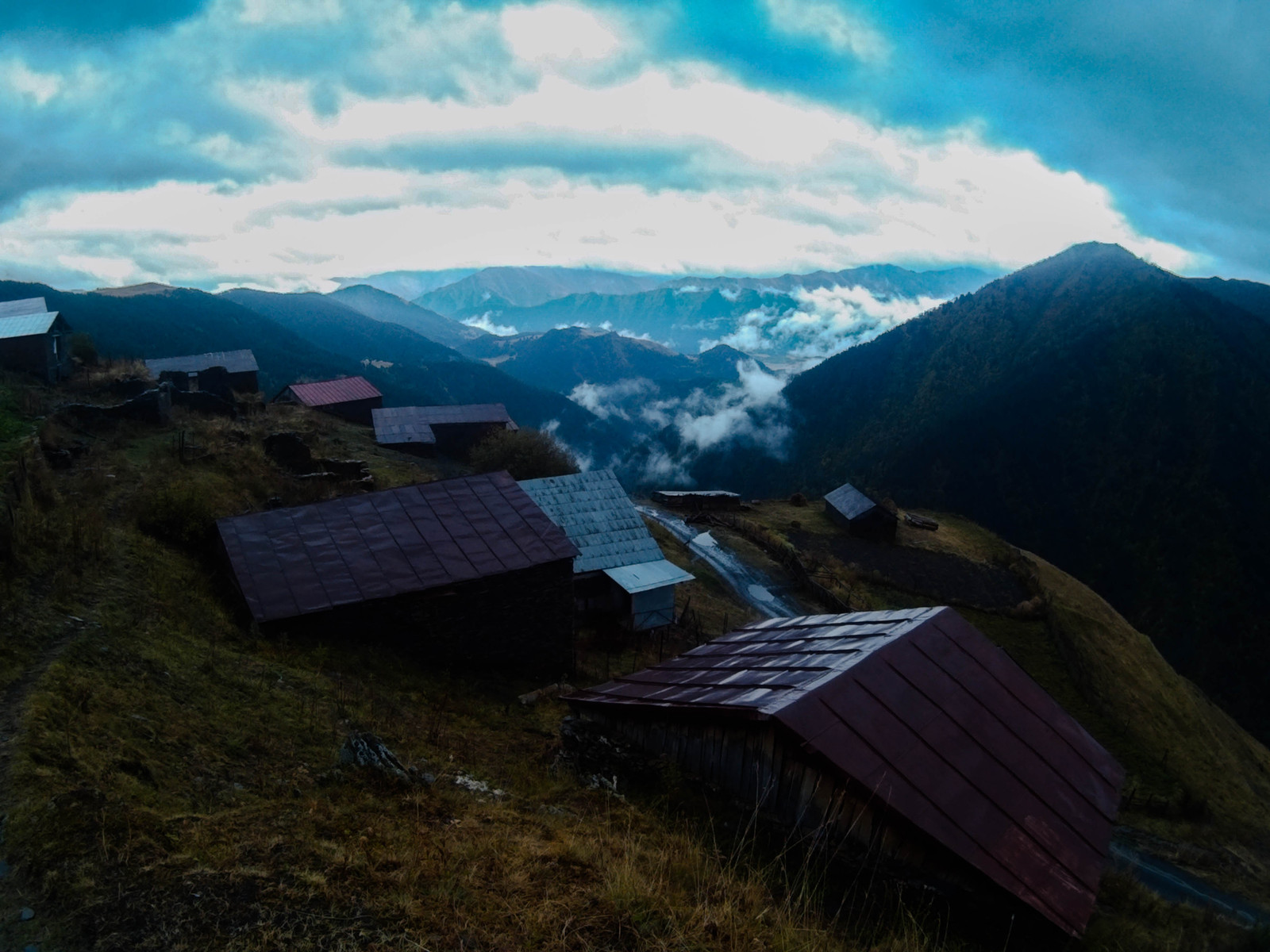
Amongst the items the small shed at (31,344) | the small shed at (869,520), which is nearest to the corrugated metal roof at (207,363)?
the small shed at (31,344)

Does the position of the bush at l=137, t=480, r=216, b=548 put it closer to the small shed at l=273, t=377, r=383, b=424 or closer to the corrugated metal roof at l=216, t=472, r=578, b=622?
the corrugated metal roof at l=216, t=472, r=578, b=622

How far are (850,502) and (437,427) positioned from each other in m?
30.6

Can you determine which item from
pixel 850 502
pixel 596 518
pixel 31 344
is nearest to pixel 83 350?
pixel 31 344

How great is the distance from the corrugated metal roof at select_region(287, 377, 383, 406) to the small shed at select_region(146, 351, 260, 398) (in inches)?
123

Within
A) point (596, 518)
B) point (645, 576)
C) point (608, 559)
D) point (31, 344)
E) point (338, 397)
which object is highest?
point (31, 344)

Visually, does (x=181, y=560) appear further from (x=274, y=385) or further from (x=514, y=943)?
(x=274, y=385)

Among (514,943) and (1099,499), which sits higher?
(514,943)

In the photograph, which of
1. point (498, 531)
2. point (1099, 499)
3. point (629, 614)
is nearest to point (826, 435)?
point (1099, 499)

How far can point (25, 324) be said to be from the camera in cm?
2873

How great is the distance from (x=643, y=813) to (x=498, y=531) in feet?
30.7

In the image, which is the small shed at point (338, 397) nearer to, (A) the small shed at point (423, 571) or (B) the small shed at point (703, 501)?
(B) the small shed at point (703, 501)

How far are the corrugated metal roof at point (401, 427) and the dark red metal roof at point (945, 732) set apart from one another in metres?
35.8

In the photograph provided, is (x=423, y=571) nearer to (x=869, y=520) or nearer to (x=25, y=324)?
(x=25, y=324)

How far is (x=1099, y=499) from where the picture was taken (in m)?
94.2
